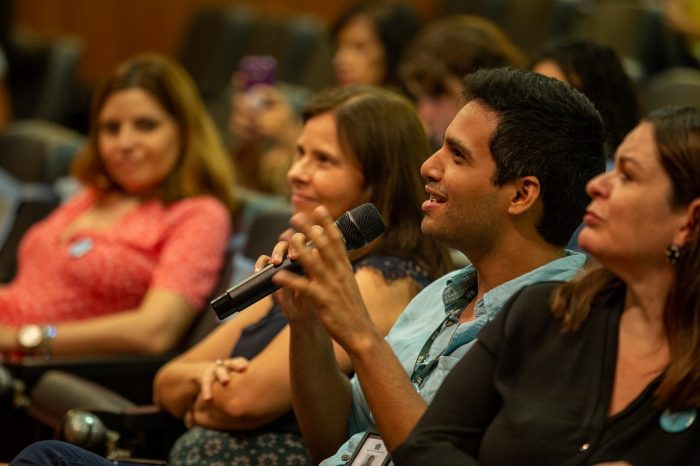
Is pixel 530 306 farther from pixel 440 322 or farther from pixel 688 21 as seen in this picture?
pixel 688 21

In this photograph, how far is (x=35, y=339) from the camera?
3.08 meters

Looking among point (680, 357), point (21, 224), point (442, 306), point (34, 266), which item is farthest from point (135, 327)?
point (680, 357)

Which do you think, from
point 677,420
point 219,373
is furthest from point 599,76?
point 677,420

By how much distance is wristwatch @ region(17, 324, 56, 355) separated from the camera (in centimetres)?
307

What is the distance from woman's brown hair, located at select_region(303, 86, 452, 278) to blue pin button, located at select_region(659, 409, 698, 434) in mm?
848

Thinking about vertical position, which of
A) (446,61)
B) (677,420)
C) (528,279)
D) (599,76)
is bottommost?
(677,420)

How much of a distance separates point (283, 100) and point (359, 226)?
260 cm

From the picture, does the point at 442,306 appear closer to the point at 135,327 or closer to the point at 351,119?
the point at 351,119

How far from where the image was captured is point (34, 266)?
337 centimetres

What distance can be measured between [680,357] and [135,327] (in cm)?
173

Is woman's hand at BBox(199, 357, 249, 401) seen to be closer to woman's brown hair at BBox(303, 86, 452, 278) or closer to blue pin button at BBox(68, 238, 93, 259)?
woman's brown hair at BBox(303, 86, 452, 278)

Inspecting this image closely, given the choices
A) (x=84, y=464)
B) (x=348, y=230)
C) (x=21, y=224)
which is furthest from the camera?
(x=21, y=224)

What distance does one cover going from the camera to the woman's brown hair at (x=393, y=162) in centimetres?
233

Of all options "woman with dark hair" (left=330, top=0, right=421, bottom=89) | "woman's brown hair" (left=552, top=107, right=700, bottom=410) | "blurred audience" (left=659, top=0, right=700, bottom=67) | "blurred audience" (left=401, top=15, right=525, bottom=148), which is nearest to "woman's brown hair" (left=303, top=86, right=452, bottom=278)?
"woman's brown hair" (left=552, top=107, right=700, bottom=410)
